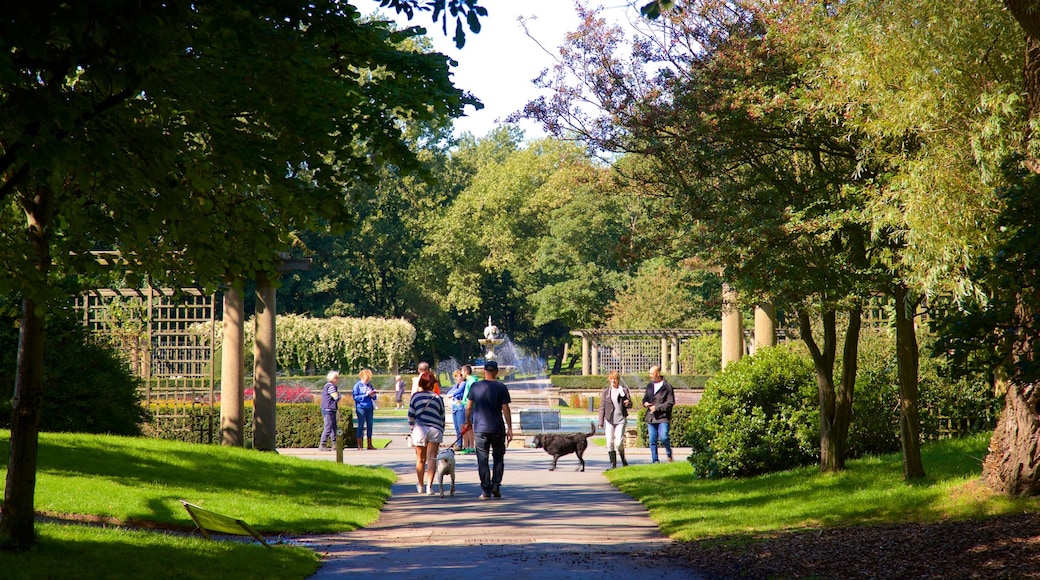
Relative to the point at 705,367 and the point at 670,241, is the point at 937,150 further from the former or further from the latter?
the point at 705,367

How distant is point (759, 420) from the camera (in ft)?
45.1

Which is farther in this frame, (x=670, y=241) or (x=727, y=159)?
(x=670, y=241)

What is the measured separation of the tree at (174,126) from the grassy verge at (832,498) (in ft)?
16.3

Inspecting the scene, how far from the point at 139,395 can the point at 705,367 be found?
2788 centimetres

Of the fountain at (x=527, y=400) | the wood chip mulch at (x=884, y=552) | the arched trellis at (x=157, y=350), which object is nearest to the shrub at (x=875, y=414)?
the wood chip mulch at (x=884, y=552)

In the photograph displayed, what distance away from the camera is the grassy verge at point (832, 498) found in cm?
982

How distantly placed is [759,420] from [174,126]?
366 inches

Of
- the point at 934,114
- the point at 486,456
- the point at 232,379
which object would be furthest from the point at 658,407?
the point at 934,114

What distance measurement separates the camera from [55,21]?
4.73m

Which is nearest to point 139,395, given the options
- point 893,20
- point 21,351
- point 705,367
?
point 21,351

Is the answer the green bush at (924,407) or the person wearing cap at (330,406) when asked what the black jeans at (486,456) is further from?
the person wearing cap at (330,406)

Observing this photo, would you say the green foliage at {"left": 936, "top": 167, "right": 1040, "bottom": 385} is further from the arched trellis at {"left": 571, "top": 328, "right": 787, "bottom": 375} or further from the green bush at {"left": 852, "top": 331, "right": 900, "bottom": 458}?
the arched trellis at {"left": 571, "top": 328, "right": 787, "bottom": 375}

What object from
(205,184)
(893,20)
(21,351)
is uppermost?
(893,20)

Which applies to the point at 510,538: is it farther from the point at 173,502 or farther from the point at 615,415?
the point at 615,415
